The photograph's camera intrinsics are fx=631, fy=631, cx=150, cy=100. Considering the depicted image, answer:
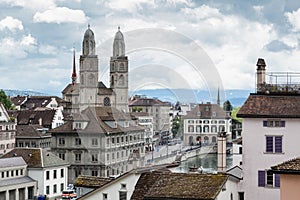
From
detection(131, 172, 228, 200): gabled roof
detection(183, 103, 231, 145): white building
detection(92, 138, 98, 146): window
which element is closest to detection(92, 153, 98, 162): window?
detection(92, 138, 98, 146): window

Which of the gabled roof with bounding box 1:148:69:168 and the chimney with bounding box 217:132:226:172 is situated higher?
the chimney with bounding box 217:132:226:172

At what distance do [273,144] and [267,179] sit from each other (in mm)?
1283

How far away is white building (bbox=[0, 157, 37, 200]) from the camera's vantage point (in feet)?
151

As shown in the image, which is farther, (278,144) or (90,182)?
(90,182)

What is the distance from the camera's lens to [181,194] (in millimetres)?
19109

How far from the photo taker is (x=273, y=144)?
2288 centimetres

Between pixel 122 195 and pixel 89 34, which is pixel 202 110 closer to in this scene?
pixel 122 195

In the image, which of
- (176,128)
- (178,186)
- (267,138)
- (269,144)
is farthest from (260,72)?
(178,186)

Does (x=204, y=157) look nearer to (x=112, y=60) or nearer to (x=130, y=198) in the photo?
(x=112, y=60)

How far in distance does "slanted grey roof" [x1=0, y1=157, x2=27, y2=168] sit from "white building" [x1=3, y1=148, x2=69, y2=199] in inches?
28.7

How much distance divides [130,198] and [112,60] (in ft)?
81.2

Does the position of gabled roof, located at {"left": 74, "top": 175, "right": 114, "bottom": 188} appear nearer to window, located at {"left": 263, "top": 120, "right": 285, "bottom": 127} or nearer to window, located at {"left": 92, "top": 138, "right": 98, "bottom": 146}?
window, located at {"left": 263, "top": 120, "right": 285, "bottom": 127}

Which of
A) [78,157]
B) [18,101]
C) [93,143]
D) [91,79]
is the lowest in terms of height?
[78,157]

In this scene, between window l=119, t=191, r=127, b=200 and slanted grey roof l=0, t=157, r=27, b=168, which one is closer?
window l=119, t=191, r=127, b=200
